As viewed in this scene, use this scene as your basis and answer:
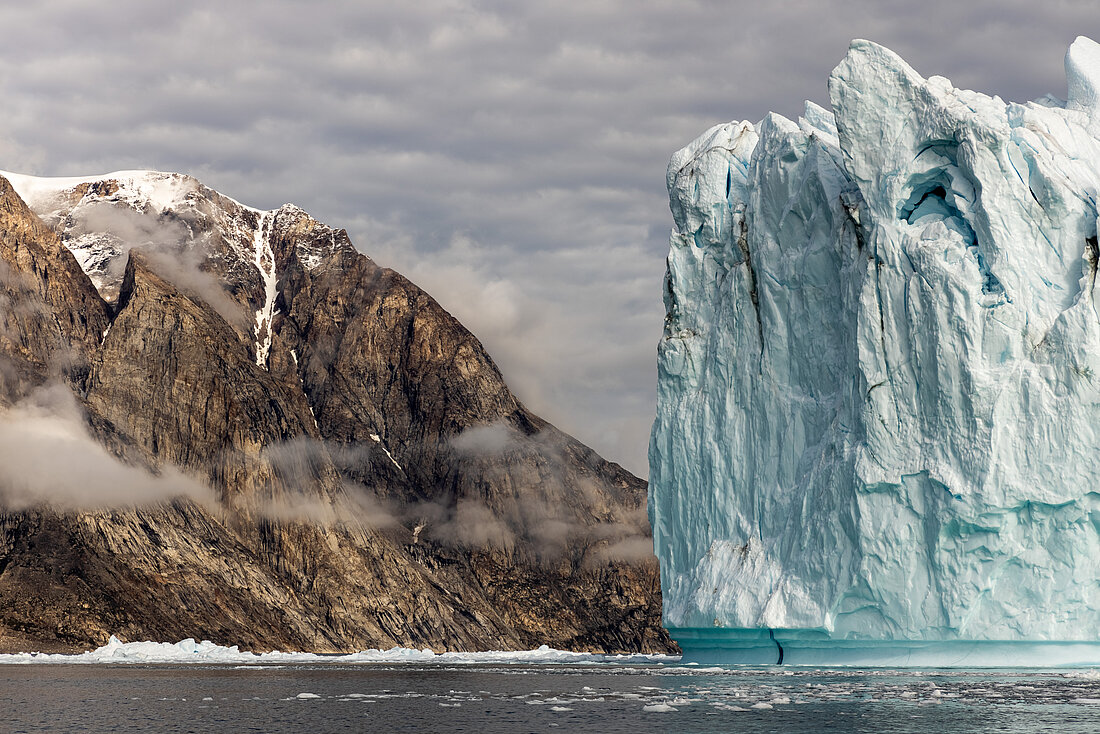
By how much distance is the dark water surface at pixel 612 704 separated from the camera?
25.3 metres

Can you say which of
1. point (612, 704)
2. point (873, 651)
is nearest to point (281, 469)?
point (873, 651)

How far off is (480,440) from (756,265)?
448 ft

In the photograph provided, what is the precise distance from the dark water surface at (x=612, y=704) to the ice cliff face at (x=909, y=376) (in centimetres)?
259

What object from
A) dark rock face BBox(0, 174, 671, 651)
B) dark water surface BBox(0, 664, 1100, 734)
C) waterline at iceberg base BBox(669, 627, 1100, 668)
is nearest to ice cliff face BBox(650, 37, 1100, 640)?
waterline at iceberg base BBox(669, 627, 1100, 668)

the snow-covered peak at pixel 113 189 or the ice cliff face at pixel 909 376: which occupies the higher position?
the snow-covered peak at pixel 113 189

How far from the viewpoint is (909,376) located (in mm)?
36750

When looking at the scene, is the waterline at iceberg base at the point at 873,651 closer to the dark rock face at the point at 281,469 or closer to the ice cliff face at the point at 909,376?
the ice cliff face at the point at 909,376

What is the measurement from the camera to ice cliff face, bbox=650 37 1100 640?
34.8m

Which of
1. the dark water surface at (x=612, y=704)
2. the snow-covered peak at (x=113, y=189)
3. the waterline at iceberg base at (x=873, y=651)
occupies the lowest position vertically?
the dark water surface at (x=612, y=704)

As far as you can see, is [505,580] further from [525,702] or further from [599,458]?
[525,702]

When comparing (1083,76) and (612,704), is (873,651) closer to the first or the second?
(612,704)

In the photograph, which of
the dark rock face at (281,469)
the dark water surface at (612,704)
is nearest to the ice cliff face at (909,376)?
the dark water surface at (612,704)

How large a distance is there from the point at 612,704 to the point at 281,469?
394 feet

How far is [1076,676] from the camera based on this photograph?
33.6 m
